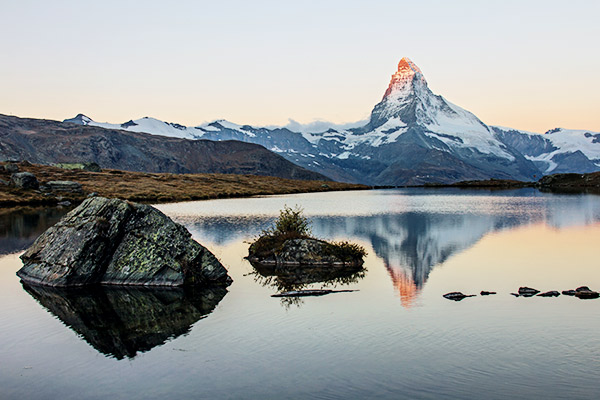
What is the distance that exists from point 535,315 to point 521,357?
6.98m

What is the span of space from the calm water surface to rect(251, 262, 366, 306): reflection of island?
0.71 feet

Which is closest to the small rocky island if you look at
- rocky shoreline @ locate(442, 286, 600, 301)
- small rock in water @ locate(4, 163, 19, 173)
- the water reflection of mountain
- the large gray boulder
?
the large gray boulder

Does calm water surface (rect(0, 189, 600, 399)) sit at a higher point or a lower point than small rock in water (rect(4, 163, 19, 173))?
lower

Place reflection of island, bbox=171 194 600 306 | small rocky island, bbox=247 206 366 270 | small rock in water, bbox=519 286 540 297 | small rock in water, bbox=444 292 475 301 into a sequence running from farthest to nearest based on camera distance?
reflection of island, bbox=171 194 600 306 < small rocky island, bbox=247 206 366 270 < small rock in water, bbox=519 286 540 297 < small rock in water, bbox=444 292 475 301

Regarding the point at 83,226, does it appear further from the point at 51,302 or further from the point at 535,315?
the point at 535,315

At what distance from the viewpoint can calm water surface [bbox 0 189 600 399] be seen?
58.9 ft

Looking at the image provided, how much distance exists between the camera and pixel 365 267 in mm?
41875

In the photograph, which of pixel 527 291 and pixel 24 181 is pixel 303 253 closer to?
pixel 527 291

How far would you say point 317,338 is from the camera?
76.0 feet

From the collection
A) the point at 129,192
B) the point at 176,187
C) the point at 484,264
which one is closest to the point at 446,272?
the point at 484,264

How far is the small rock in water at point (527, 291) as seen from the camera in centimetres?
3119

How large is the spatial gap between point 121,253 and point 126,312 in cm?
806

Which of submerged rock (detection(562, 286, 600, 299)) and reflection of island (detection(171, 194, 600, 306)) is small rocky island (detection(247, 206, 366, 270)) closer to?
reflection of island (detection(171, 194, 600, 306))

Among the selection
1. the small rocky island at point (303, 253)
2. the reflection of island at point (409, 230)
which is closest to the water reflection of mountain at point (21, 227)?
the reflection of island at point (409, 230)
